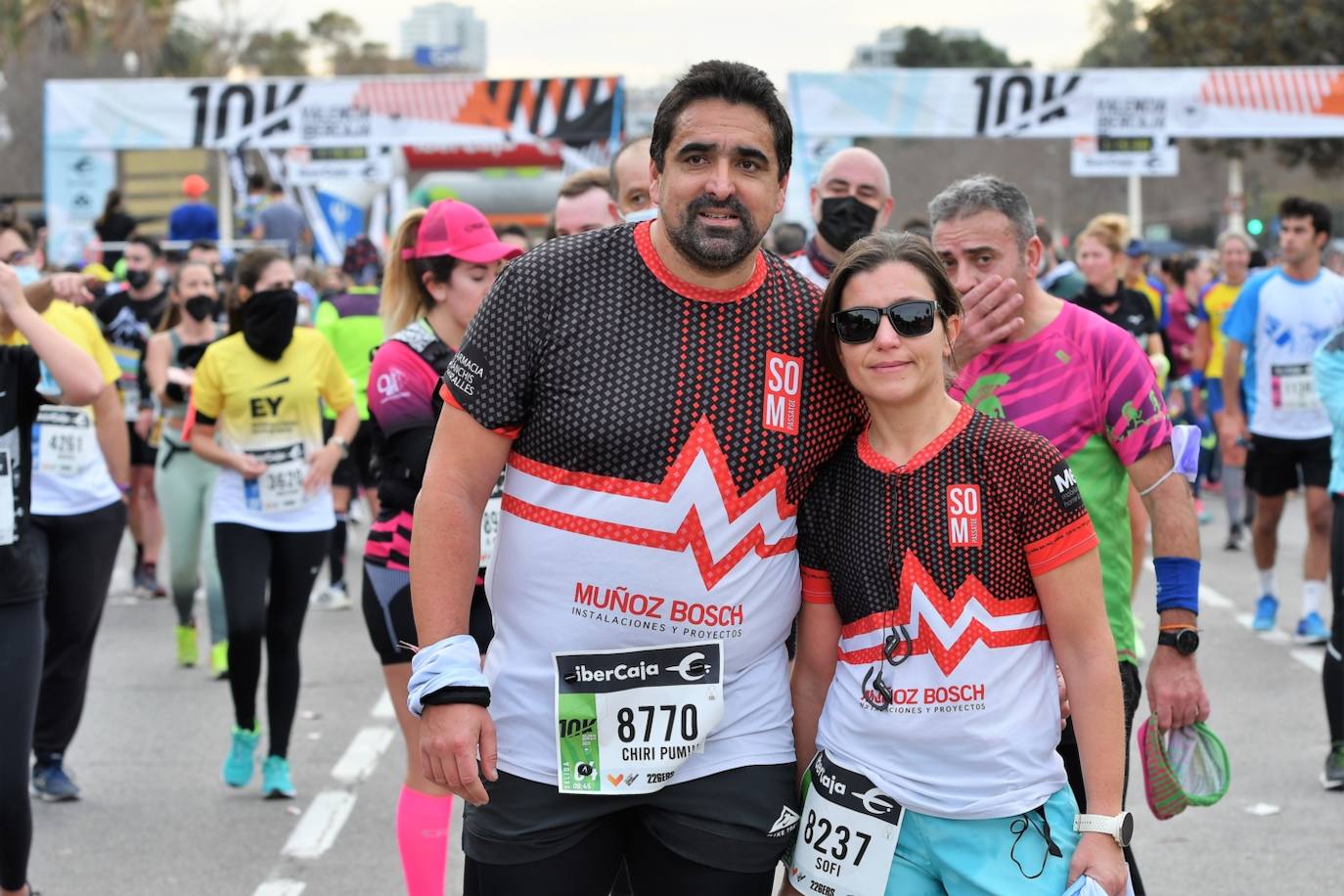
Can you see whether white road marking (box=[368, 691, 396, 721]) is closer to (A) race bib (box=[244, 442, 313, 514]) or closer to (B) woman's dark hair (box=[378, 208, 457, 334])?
(A) race bib (box=[244, 442, 313, 514])

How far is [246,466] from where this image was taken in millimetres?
7184

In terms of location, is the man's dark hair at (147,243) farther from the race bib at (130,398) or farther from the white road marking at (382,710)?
the white road marking at (382,710)

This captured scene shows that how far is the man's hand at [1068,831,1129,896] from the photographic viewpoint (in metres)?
3.18

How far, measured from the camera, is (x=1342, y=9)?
3778 centimetres

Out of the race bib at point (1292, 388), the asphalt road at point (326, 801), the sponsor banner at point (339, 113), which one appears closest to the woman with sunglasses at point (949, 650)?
the asphalt road at point (326, 801)

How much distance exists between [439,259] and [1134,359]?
6.80 ft

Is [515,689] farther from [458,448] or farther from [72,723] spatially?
[72,723]

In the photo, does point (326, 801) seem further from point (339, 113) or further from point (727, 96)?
point (339, 113)

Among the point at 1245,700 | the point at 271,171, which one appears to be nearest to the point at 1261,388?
the point at 1245,700

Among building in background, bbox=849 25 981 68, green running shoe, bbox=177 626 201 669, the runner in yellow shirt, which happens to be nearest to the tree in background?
building in background, bbox=849 25 981 68

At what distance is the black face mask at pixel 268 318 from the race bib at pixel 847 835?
4787mm

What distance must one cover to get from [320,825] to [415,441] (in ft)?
7.34

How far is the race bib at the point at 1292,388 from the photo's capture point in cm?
1004

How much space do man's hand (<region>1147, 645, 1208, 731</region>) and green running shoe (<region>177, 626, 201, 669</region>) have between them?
22.3 feet
